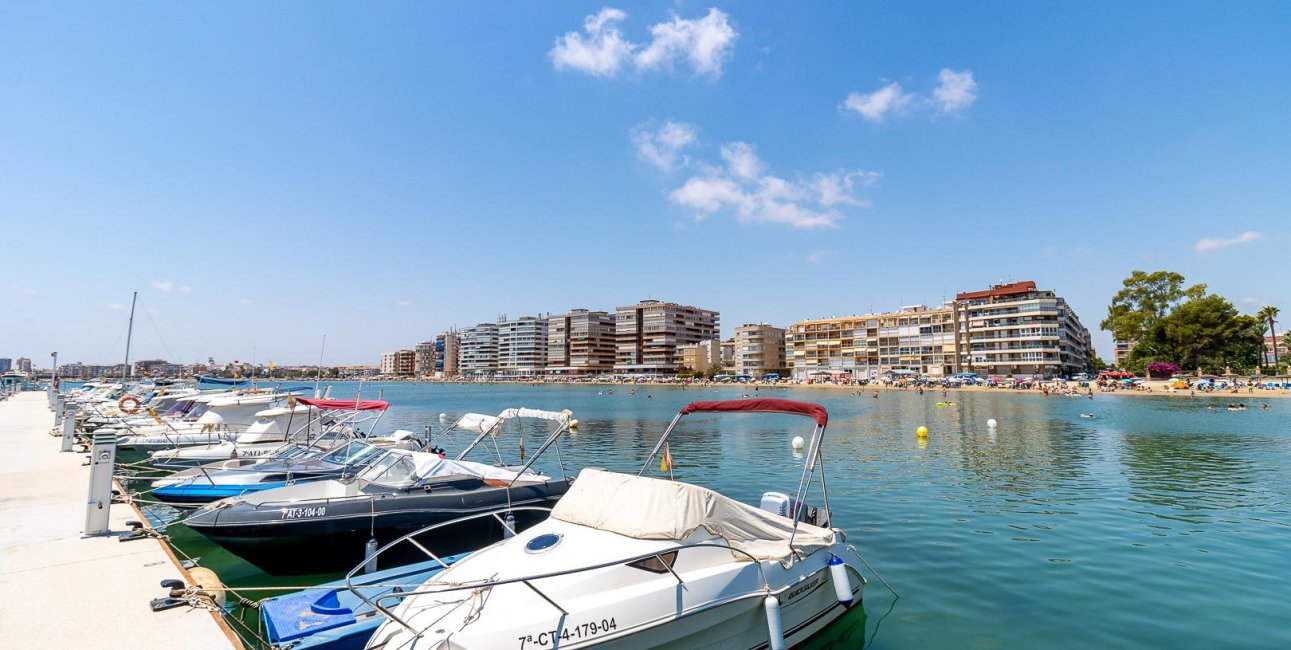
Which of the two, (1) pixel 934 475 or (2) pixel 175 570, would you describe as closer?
(2) pixel 175 570

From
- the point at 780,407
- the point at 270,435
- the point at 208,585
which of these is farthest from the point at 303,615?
the point at 270,435

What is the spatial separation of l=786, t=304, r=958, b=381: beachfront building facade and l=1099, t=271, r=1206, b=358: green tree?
91.7ft

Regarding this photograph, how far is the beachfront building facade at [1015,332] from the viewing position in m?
109

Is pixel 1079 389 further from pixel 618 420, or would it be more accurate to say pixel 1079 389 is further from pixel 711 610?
pixel 711 610

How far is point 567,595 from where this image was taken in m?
6.29

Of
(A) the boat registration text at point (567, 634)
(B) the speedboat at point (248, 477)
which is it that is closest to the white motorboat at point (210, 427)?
(B) the speedboat at point (248, 477)

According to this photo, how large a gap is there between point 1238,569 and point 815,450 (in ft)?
29.8

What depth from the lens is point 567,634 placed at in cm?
594

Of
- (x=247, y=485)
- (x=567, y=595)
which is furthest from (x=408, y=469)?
(x=567, y=595)

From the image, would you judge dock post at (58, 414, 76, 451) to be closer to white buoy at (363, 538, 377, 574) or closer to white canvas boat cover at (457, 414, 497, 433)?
white canvas boat cover at (457, 414, 497, 433)

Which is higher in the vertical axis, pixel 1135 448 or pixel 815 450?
pixel 815 450

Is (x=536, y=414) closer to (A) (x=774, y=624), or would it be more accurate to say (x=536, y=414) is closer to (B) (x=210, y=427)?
(A) (x=774, y=624)

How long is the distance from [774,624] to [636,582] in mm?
1836

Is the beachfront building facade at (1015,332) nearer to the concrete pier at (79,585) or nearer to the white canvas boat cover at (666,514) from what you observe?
the white canvas boat cover at (666,514)
